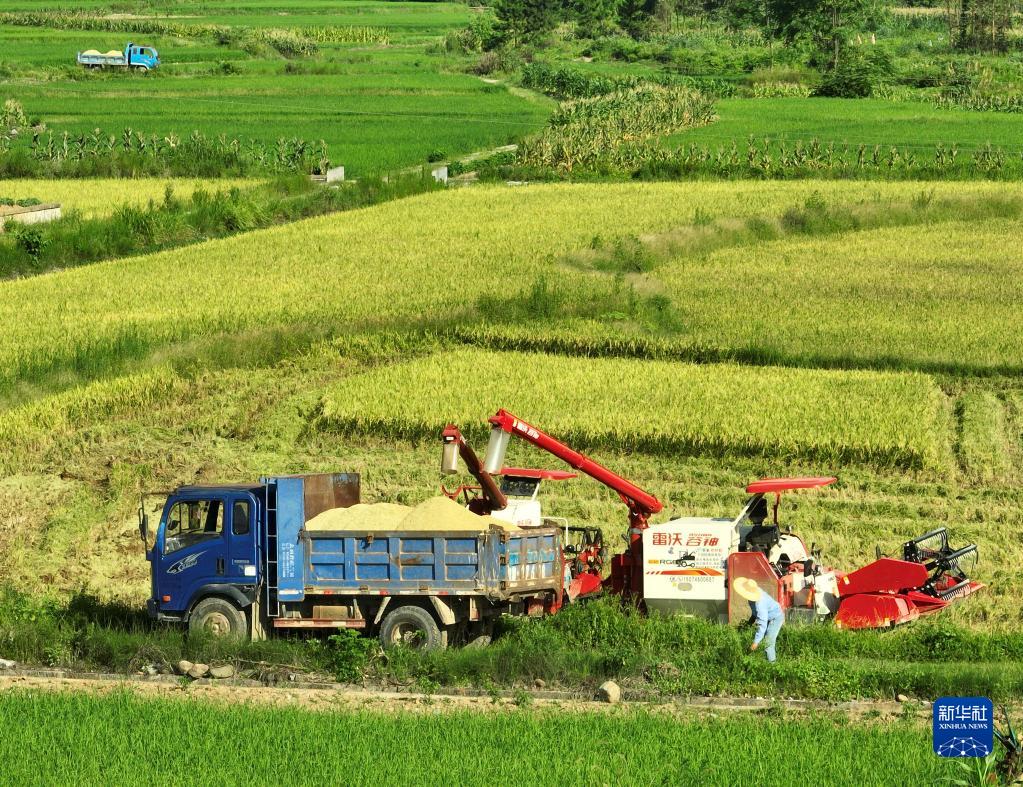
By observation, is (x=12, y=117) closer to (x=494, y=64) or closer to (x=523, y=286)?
(x=494, y=64)

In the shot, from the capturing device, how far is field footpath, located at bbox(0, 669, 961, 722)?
55.2 feet

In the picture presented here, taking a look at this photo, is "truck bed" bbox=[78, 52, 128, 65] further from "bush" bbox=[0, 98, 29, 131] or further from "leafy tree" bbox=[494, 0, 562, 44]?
"leafy tree" bbox=[494, 0, 562, 44]

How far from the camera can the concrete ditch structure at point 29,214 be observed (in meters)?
51.8

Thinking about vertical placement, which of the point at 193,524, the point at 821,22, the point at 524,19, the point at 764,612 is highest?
the point at 524,19

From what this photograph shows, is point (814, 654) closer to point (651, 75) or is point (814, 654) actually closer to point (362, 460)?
point (362, 460)

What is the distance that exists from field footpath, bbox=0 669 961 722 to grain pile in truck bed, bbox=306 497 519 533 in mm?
2251

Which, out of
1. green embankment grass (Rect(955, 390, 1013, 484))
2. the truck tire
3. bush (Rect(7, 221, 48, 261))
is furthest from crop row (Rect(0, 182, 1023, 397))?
the truck tire

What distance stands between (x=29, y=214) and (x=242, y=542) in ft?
119

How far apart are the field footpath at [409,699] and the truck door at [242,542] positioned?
1625 mm

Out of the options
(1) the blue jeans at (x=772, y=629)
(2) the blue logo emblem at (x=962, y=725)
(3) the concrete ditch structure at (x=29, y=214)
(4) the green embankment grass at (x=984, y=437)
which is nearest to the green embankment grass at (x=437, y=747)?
(1) the blue jeans at (x=772, y=629)

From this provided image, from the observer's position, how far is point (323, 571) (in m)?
19.3

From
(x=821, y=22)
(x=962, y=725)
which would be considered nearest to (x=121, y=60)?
(x=821, y=22)

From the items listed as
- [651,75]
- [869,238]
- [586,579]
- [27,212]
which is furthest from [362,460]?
[651,75]

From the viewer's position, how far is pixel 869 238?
48250mm
